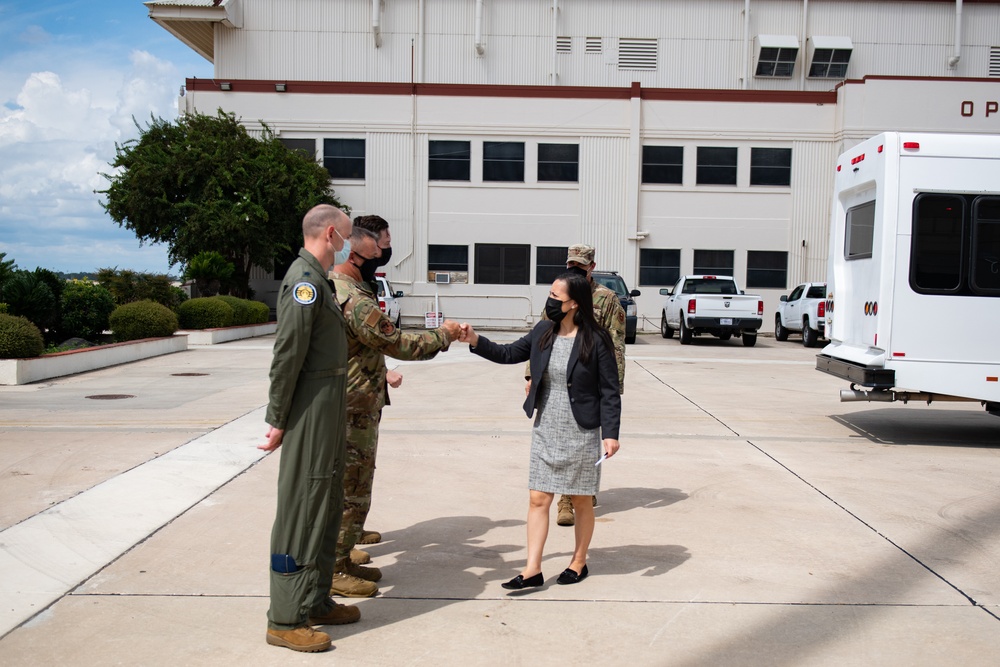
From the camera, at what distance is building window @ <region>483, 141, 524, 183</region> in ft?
108

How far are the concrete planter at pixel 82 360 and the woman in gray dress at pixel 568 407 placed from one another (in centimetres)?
1105

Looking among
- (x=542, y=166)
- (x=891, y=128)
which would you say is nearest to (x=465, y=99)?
(x=542, y=166)

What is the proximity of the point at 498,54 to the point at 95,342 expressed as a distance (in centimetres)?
2149

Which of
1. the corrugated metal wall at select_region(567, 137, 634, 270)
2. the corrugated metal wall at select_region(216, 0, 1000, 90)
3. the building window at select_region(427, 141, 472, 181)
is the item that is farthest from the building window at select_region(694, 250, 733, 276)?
the building window at select_region(427, 141, 472, 181)

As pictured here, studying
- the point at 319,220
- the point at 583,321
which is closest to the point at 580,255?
the point at 583,321

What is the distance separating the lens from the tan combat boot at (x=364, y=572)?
5130mm

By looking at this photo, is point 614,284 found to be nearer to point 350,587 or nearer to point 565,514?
point 565,514

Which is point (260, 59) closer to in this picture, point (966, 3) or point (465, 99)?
point (465, 99)

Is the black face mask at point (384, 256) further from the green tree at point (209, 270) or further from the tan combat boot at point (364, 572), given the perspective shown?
the green tree at point (209, 270)

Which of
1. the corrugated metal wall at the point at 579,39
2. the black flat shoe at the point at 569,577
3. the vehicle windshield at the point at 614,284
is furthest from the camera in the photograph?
the corrugated metal wall at the point at 579,39

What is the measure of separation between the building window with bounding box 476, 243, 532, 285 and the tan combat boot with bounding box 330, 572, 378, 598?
27870 mm

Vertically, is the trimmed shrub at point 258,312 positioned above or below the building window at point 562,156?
below

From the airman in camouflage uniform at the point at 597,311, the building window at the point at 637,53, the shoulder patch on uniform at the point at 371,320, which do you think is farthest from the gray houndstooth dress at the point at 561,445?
the building window at the point at 637,53

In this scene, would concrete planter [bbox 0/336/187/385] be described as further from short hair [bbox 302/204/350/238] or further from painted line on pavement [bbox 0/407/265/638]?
short hair [bbox 302/204/350/238]
